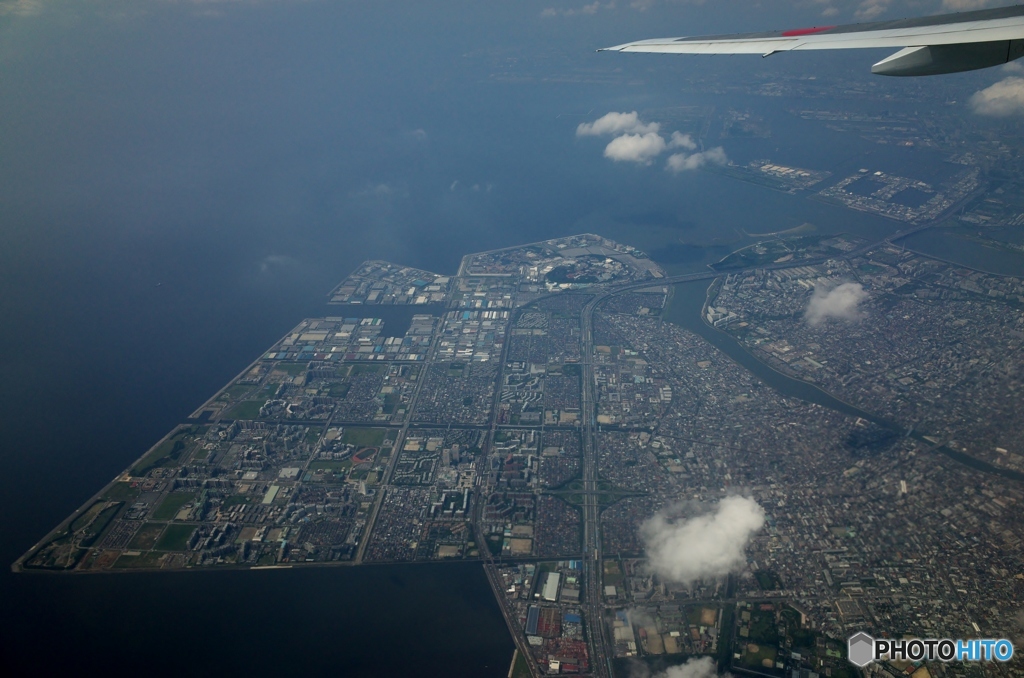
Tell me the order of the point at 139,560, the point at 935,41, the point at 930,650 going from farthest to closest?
the point at 139,560, the point at 930,650, the point at 935,41

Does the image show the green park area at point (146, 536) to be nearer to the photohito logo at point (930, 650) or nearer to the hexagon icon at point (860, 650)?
the hexagon icon at point (860, 650)

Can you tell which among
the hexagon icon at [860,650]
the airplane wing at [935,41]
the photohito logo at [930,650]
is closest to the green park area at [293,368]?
the airplane wing at [935,41]

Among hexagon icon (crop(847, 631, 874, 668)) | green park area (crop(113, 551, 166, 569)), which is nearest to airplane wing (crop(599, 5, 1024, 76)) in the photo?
hexagon icon (crop(847, 631, 874, 668))

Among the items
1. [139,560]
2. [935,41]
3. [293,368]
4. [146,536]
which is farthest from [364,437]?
[935,41]

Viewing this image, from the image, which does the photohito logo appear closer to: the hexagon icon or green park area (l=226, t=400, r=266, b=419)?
the hexagon icon

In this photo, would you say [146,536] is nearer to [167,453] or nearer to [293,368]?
[167,453]

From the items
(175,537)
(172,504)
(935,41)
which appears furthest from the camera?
(172,504)
